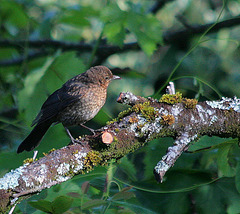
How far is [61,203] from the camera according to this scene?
199 cm

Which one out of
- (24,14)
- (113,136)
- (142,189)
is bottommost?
(142,189)

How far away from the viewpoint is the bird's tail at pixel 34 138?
2.98 metres

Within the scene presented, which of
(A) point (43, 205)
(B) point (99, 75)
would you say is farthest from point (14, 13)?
(A) point (43, 205)

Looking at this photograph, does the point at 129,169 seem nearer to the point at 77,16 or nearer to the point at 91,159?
the point at 91,159

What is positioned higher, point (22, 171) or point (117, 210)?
point (22, 171)

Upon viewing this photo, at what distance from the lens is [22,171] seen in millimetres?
2189

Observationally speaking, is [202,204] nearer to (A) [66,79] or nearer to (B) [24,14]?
(A) [66,79]

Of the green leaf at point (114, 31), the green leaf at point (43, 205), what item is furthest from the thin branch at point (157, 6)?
the green leaf at point (43, 205)

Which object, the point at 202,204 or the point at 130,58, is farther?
the point at 130,58

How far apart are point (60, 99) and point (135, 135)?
970mm

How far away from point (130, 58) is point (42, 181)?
12.5 feet

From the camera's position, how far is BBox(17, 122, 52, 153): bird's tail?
2984 mm

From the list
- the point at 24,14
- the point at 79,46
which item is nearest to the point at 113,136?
the point at 24,14

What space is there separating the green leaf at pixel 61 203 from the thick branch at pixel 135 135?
226mm
